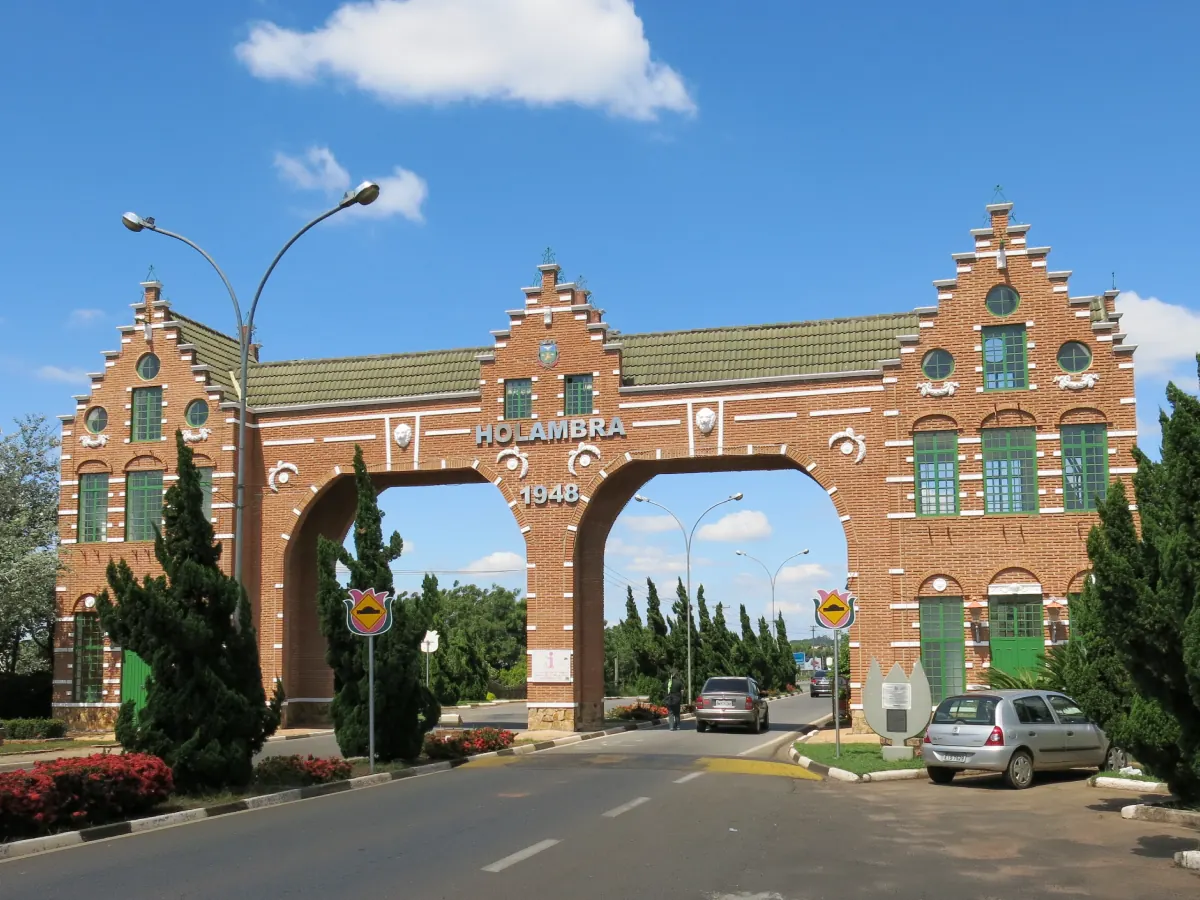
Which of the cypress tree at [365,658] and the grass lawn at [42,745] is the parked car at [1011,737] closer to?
the cypress tree at [365,658]

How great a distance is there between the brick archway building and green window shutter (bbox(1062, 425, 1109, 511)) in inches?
2.2

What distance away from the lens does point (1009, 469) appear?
3111 cm

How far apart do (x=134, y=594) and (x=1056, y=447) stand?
22.7 meters

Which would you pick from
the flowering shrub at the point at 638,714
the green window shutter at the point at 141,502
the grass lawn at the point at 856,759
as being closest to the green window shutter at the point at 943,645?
Result: the grass lawn at the point at 856,759

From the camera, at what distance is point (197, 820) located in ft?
52.1

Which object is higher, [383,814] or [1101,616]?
[1101,616]

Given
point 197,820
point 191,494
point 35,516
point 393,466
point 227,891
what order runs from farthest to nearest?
point 35,516, point 393,466, point 191,494, point 197,820, point 227,891

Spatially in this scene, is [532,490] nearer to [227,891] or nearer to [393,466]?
[393,466]

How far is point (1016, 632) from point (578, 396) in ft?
44.0

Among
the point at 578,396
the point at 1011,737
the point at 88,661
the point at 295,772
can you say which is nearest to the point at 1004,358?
the point at 578,396

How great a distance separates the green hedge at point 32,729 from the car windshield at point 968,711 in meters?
25.5

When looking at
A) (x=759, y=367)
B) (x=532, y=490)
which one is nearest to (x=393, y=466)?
(x=532, y=490)

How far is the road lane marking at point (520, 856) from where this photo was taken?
11695 mm

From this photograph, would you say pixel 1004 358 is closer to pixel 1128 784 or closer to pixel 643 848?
pixel 1128 784
